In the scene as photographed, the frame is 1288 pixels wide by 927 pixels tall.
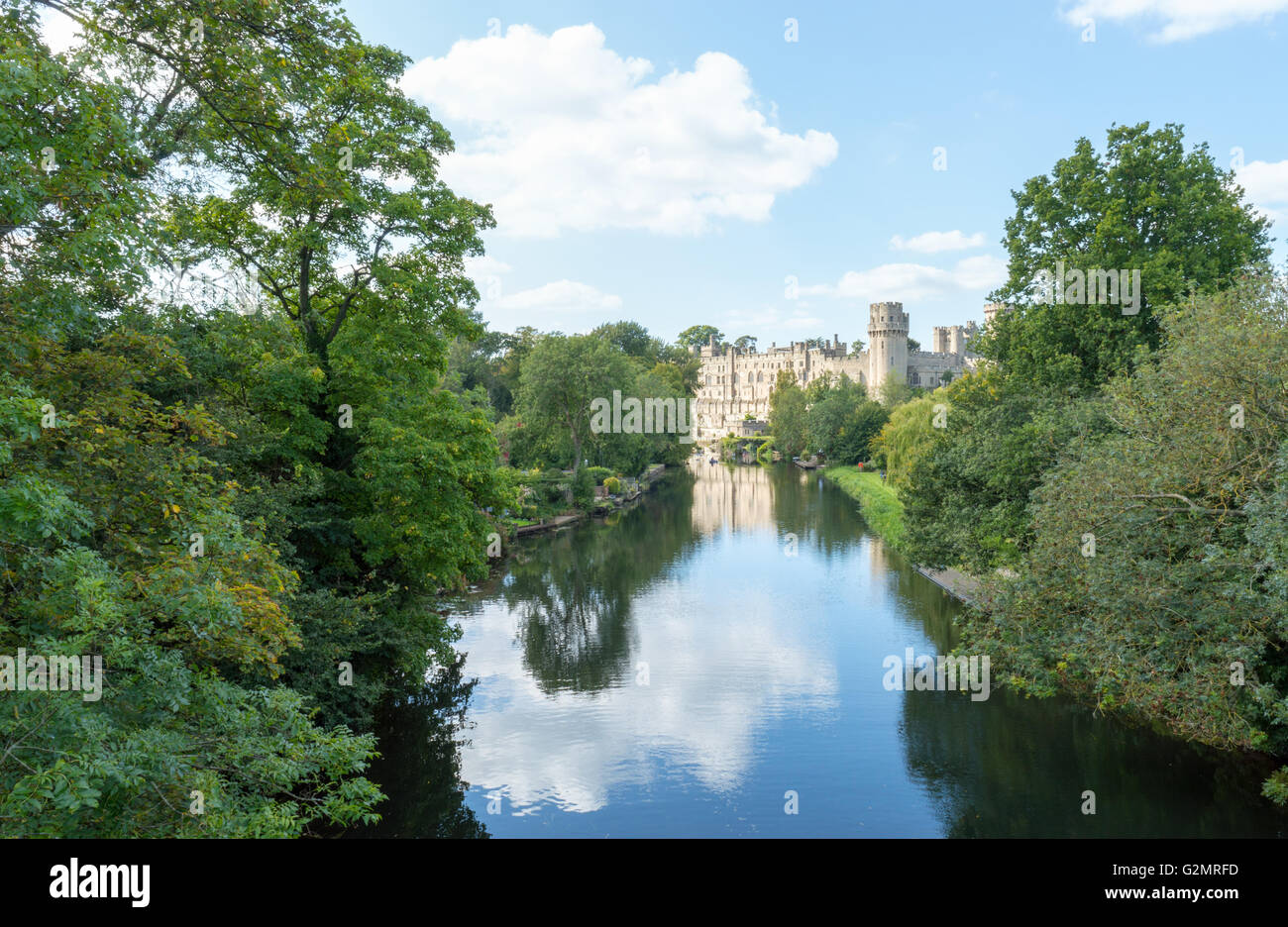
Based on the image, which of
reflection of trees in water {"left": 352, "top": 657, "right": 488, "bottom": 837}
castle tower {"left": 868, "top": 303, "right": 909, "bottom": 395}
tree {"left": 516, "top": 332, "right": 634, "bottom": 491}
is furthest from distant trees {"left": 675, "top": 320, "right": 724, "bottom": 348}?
reflection of trees in water {"left": 352, "top": 657, "right": 488, "bottom": 837}

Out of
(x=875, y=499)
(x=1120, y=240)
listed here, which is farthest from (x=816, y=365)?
(x=1120, y=240)

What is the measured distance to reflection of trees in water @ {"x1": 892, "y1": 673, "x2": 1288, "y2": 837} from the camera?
13.2m

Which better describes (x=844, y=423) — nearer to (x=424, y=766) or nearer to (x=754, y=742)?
(x=754, y=742)

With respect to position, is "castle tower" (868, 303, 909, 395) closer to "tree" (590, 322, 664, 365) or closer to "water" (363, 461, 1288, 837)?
"tree" (590, 322, 664, 365)

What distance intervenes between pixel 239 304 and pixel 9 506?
1106 cm

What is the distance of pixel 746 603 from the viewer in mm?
28344

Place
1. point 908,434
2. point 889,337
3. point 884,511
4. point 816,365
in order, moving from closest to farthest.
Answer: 1. point 908,434
2. point 884,511
3. point 889,337
4. point 816,365

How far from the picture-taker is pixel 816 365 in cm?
12381

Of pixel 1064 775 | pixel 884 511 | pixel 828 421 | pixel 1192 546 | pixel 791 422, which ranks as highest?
pixel 791 422

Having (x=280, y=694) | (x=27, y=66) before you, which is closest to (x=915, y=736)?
(x=280, y=694)

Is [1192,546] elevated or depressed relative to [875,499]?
elevated

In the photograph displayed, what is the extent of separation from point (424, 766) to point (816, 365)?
376 feet

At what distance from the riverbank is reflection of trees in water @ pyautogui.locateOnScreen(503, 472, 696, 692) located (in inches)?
389
